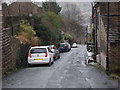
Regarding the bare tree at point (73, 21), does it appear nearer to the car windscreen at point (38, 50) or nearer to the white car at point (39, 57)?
the car windscreen at point (38, 50)

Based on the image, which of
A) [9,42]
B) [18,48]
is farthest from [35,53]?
[9,42]

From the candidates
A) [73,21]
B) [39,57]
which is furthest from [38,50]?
[73,21]

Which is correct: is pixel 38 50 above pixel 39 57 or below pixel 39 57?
above

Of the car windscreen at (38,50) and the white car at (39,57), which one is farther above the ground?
the car windscreen at (38,50)

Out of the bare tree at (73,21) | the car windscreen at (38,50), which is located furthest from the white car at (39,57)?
the bare tree at (73,21)

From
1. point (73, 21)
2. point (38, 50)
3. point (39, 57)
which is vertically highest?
point (73, 21)

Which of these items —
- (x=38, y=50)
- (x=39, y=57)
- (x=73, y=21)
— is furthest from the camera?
(x=73, y=21)

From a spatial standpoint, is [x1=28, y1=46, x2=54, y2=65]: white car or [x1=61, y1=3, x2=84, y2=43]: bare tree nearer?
[x1=28, y1=46, x2=54, y2=65]: white car

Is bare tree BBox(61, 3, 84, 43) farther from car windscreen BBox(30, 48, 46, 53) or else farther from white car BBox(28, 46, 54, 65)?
white car BBox(28, 46, 54, 65)

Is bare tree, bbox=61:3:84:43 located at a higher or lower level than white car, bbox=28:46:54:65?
higher

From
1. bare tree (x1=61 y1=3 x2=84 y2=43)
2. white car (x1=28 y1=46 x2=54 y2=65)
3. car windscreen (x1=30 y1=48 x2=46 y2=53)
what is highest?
bare tree (x1=61 y1=3 x2=84 y2=43)

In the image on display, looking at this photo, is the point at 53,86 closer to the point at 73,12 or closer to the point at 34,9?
the point at 34,9

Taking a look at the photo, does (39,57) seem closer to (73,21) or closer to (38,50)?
(38,50)

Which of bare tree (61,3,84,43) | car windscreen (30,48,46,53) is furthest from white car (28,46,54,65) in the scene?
bare tree (61,3,84,43)
